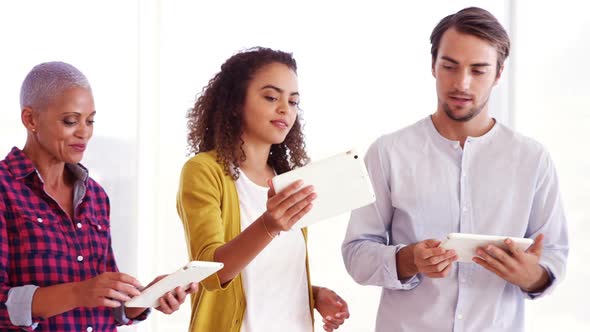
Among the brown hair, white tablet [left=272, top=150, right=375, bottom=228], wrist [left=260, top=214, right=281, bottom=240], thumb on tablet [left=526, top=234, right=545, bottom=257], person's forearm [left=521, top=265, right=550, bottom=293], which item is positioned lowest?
person's forearm [left=521, top=265, right=550, bottom=293]

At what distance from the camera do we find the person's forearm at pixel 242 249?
2.03 metres

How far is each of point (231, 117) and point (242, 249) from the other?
0.51 metres

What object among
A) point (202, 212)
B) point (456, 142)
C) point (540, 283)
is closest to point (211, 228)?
point (202, 212)

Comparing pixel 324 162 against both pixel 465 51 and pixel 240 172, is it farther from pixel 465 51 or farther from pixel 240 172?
pixel 465 51

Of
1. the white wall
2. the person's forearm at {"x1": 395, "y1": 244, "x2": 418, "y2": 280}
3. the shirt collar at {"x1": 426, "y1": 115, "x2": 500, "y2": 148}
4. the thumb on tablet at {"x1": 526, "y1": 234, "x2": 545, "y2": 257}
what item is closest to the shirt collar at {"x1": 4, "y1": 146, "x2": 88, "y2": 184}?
the person's forearm at {"x1": 395, "y1": 244, "x2": 418, "y2": 280}

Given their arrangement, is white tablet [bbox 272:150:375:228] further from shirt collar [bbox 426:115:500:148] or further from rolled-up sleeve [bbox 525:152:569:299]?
rolled-up sleeve [bbox 525:152:569:299]

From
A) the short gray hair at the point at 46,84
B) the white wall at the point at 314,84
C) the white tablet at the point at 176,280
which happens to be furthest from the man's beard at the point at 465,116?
the white wall at the point at 314,84

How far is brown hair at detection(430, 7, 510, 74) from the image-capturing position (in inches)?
93.9

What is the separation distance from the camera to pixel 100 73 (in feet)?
12.2

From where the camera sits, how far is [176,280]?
1.92 meters

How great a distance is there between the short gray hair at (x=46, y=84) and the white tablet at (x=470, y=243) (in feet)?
3.46

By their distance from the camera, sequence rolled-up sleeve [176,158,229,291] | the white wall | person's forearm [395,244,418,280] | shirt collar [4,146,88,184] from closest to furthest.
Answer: shirt collar [4,146,88,184] < rolled-up sleeve [176,158,229,291] < person's forearm [395,244,418,280] < the white wall

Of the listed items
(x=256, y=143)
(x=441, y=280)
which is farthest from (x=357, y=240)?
(x=256, y=143)

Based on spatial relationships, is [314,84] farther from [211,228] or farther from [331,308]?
[211,228]
